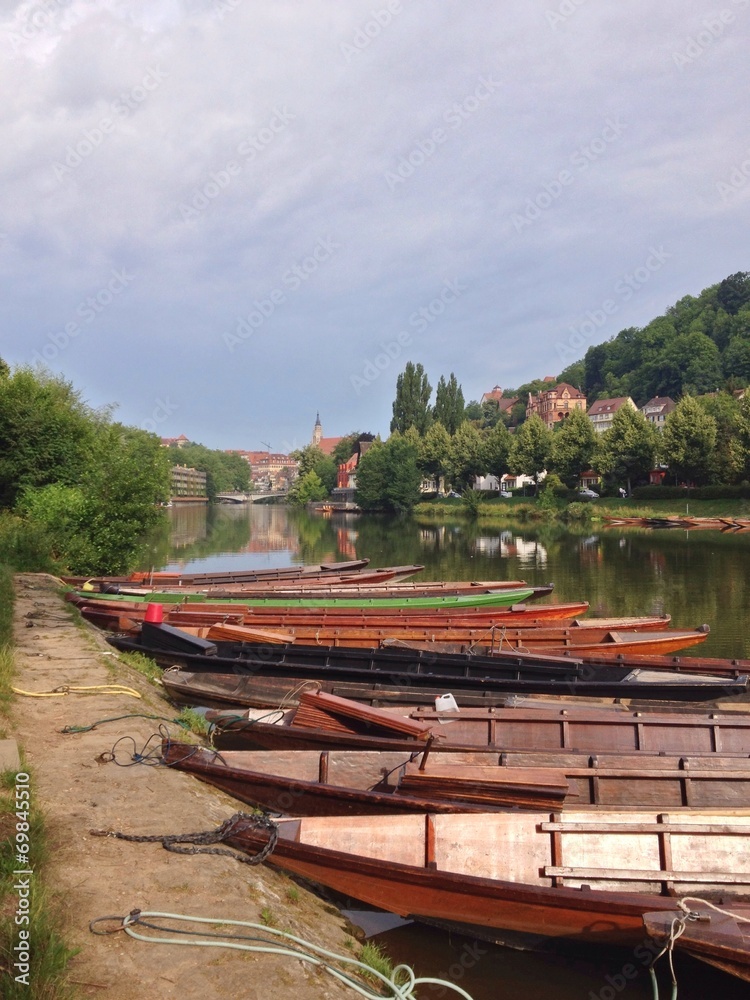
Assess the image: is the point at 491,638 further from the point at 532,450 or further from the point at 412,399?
the point at 412,399

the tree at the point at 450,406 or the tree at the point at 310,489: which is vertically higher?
the tree at the point at 450,406

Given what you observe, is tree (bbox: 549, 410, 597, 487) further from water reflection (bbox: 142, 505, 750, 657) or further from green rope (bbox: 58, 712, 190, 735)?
green rope (bbox: 58, 712, 190, 735)

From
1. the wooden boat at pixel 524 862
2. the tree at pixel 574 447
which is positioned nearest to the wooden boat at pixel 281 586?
the wooden boat at pixel 524 862

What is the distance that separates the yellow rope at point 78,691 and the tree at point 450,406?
91.4 meters

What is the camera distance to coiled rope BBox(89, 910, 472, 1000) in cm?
437

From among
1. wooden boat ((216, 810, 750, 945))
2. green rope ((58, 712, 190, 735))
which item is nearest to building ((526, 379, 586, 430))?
green rope ((58, 712, 190, 735))

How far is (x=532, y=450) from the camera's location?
3017 inches

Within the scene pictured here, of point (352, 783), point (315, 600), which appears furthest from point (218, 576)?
point (352, 783)

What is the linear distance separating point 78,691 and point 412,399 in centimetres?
9675

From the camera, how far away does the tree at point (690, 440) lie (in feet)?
190

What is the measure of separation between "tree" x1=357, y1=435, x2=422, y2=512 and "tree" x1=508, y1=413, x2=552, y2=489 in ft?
49.9

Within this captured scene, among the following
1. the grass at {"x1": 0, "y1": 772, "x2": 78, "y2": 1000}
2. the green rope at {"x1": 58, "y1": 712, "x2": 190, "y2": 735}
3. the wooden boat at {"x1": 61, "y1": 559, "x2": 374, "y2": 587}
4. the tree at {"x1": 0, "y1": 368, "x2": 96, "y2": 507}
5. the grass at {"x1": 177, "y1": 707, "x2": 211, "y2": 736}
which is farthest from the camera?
the tree at {"x1": 0, "y1": 368, "x2": 96, "y2": 507}

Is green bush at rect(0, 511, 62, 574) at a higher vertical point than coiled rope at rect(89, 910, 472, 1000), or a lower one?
higher

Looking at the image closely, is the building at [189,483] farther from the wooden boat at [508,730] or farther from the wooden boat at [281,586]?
the wooden boat at [508,730]
